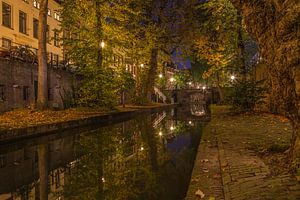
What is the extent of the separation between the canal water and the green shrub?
25.2ft

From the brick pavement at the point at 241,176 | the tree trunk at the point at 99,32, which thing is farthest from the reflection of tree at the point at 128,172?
the tree trunk at the point at 99,32

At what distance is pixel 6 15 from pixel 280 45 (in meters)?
31.9

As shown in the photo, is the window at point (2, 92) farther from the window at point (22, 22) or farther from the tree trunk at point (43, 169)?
the window at point (22, 22)

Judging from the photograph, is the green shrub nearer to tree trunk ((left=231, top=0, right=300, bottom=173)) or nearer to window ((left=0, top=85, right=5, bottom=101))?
window ((left=0, top=85, right=5, bottom=101))

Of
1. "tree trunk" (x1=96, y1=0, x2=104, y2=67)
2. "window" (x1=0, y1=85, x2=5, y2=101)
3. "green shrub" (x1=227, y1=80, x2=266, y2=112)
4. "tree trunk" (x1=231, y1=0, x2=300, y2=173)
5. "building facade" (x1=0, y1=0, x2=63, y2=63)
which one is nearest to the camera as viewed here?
"tree trunk" (x1=231, y1=0, x2=300, y2=173)

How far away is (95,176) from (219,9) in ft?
53.6

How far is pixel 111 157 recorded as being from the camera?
446 inches

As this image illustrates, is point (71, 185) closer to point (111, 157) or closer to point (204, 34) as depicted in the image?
point (111, 157)

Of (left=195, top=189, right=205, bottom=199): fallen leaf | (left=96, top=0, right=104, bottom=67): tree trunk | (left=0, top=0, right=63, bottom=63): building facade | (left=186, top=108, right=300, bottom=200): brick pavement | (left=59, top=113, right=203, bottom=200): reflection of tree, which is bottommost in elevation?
(left=59, top=113, right=203, bottom=200): reflection of tree

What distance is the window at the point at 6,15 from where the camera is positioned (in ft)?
107

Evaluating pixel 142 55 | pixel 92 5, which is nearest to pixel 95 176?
pixel 92 5

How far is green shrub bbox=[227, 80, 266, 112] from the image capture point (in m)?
22.0

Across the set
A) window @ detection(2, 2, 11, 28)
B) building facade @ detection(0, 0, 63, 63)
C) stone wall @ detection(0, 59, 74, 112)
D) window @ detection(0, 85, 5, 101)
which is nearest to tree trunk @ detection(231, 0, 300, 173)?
stone wall @ detection(0, 59, 74, 112)

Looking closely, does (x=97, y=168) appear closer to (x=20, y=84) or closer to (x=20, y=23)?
(x=20, y=84)
